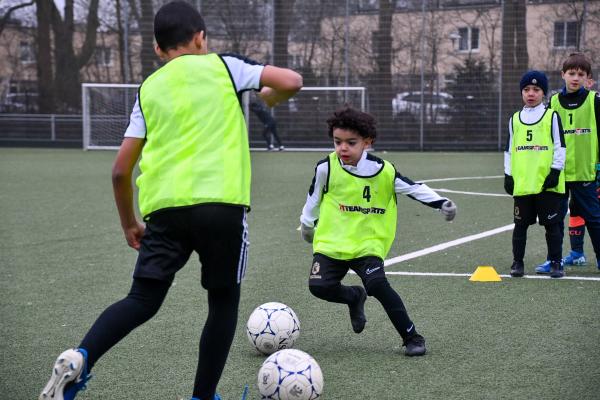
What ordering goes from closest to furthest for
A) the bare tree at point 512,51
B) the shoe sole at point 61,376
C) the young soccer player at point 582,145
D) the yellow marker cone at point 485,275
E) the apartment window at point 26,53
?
1. the shoe sole at point 61,376
2. the yellow marker cone at point 485,275
3. the young soccer player at point 582,145
4. the bare tree at point 512,51
5. the apartment window at point 26,53

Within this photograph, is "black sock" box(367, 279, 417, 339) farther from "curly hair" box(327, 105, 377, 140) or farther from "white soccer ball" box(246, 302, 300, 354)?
"curly hair" box(327, 105, 377, 140)

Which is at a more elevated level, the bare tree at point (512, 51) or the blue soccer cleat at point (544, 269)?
the bare tree at point (512, 51)

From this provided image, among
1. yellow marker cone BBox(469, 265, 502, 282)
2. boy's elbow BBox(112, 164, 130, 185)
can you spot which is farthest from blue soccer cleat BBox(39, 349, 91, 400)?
yellow marker cone BBox(469, 265, 502, 282)

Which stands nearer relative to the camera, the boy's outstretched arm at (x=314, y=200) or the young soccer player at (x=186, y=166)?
the young soccer player at (x=186, y=166)

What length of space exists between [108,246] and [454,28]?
19130 mm

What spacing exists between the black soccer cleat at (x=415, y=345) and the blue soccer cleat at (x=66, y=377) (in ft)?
6.47

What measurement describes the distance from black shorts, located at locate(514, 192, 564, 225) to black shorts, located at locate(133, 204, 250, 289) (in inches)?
161

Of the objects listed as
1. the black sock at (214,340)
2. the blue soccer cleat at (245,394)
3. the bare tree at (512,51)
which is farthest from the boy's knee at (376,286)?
the bare tree at (512,51)

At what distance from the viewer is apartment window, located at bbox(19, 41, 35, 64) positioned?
3105cm

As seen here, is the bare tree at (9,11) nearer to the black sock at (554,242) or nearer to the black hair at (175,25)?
the black sock at (554,242)

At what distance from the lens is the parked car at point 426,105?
25641mm


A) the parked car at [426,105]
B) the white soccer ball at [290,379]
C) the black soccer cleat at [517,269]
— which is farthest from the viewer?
the parked car at [426,105]

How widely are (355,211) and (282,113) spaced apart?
20896 mm

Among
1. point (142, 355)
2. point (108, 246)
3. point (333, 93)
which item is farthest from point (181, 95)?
point (333, 93)
